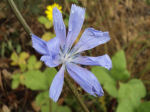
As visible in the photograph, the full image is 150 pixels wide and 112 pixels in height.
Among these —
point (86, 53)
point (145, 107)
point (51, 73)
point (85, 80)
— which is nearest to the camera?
point (85, 80)

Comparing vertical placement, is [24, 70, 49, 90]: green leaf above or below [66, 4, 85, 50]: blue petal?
below

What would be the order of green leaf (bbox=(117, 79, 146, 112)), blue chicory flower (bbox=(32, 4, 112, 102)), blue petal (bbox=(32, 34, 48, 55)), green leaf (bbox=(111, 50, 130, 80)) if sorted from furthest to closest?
green leaf (bbox=(111, 50, 130, 80)) → green leaf (bbox=(117, 79, 146, 112)) → blue chicory flower (bbox=(32, 4, 112, 102)) → blue petal (bbox=(32, 34, 48, 55))

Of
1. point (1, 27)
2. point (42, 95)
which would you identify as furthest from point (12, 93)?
point (1, 27)

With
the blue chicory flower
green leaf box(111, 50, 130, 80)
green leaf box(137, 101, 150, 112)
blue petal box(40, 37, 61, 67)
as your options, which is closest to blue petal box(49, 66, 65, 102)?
the blue chicory flower

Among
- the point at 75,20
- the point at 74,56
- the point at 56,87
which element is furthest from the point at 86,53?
the point at 56,87

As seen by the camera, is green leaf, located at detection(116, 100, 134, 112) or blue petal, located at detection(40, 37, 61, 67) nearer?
blue petal, located at detection(40, 37, 61, 67)

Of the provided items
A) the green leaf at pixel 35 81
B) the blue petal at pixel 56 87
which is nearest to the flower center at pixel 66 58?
the blue petal at pixel 56 87

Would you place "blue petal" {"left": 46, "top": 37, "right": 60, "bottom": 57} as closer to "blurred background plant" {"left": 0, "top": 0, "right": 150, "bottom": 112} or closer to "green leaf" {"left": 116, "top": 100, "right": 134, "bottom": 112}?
"blurred background plant" {"left": 0, "top": 0, "right": 150, "bottom": 112}

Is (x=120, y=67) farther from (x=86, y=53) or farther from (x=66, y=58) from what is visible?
(x=66, y=58)

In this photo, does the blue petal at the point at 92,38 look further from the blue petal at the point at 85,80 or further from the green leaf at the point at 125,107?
the green leaf at the point at 125,107

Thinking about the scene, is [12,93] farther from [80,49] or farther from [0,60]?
[80,49]
